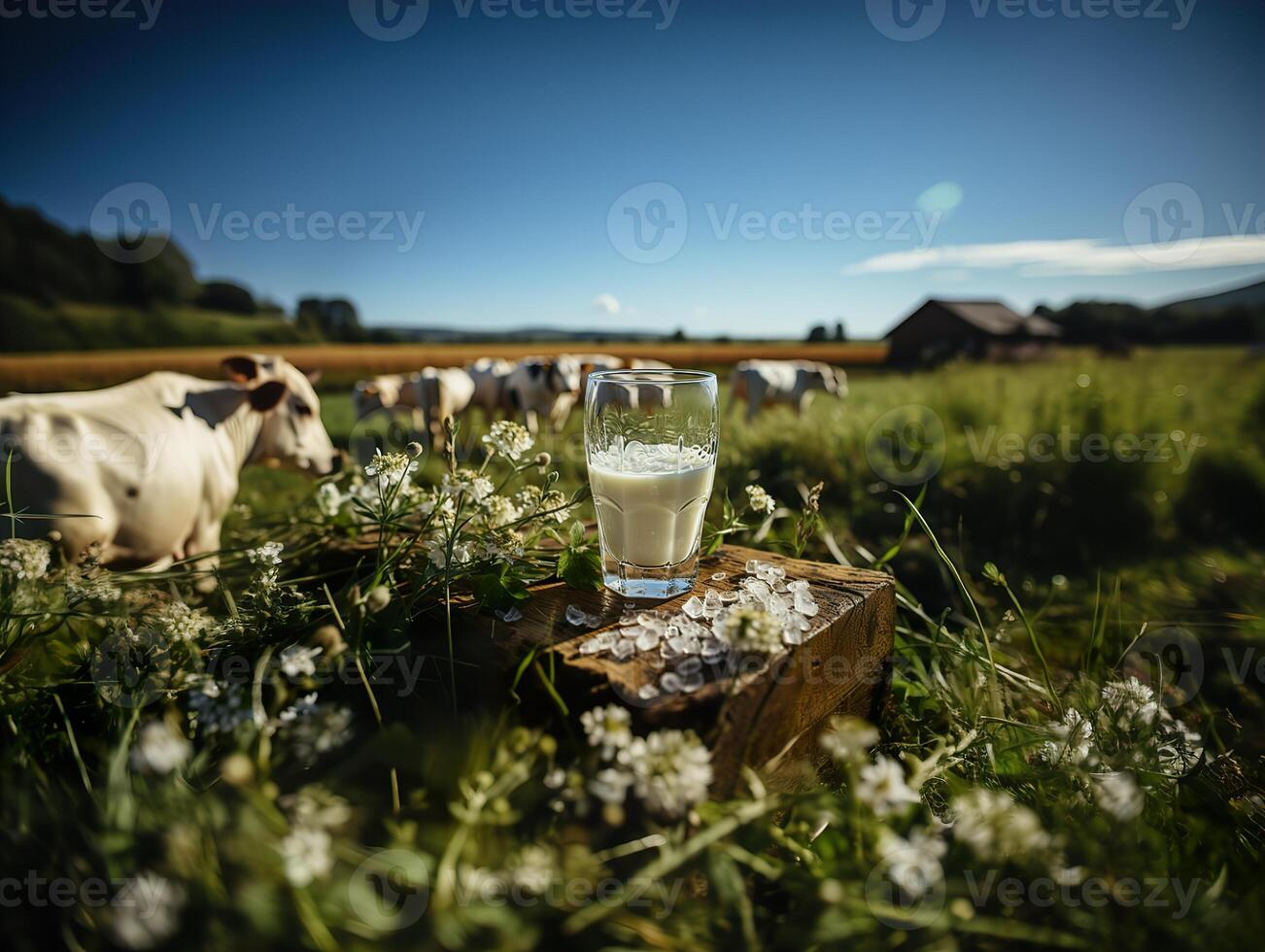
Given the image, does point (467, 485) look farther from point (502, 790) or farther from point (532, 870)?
point (532, 870)

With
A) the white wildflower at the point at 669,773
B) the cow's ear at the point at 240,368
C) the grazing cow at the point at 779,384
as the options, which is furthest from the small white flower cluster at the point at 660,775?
the grazing cow at the point at 779,384

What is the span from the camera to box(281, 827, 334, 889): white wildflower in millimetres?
754

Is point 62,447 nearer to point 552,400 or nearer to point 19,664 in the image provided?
point 19,664

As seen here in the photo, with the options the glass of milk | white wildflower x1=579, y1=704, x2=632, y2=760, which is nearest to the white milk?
the glass of milk

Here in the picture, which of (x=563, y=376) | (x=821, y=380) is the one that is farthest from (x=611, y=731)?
(x=821, y=380)

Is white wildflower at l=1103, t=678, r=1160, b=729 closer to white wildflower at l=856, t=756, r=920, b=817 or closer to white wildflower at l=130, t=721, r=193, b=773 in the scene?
white wildflower at l=856, t=756, r=920, b=817

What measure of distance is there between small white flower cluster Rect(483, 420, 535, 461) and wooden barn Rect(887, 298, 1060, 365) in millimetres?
10267

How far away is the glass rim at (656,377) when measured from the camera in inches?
57.5

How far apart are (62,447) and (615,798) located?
2.53m

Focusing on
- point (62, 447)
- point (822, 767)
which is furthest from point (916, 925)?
point (62, 447)

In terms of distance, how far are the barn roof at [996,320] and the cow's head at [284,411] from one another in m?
11.6

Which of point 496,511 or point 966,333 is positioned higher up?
point 966,333

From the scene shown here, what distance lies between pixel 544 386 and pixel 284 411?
4.78m

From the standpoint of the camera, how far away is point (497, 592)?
1472 millimetres
